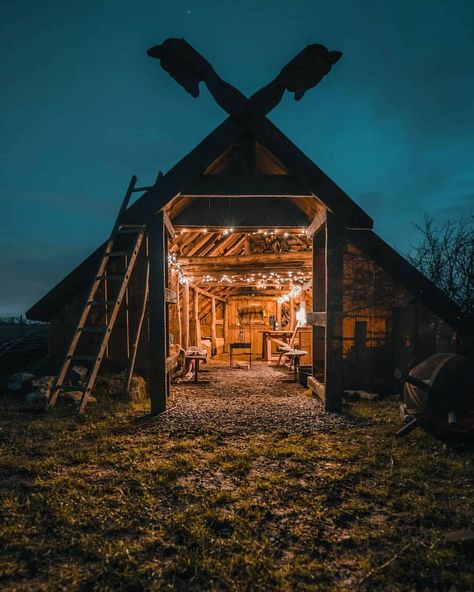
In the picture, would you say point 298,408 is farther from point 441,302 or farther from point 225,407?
point 441,302

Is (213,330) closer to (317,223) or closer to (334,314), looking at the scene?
(317,223)

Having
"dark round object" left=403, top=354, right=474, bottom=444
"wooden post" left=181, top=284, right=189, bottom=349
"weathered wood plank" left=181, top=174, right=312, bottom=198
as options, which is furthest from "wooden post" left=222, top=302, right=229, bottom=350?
"dark round object" left=403, top=354, right=474, bottom=444

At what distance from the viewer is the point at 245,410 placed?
6121 mm

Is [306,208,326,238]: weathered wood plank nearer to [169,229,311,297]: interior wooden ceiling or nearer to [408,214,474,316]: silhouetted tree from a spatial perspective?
[169,229,311,297]: interior wooden ceiling

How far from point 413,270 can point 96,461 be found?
23.5 ft

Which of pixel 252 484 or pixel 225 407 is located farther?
→ pixel 225 407

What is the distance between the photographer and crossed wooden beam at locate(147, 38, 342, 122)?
5.50 m

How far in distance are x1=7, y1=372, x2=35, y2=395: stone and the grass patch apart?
233cm

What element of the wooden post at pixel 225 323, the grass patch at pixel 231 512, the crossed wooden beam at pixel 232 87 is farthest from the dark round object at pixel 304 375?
the wooden post at pixel 225 323

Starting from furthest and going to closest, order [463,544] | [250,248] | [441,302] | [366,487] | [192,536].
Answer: [250,248]
[441,302]
[366,487]
[192,536]
[463,544]

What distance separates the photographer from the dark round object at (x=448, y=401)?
395 centimetres

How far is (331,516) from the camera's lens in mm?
2738

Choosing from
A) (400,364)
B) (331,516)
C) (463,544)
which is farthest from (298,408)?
(463,544)

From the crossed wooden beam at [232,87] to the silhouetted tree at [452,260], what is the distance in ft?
16.3
